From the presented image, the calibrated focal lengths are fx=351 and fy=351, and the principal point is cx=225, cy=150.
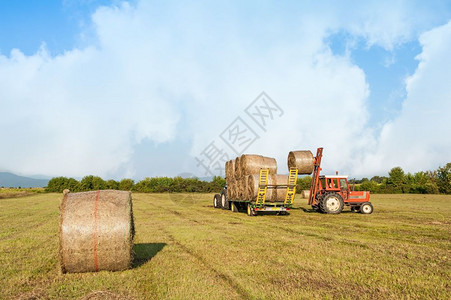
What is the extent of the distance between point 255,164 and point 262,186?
6.95 feet

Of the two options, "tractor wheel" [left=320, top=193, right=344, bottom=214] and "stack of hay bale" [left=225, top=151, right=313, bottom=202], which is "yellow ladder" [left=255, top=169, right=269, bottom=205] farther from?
"tractor wheel" [left=320, top=193, right=344, bottom=214]

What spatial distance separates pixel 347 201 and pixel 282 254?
14.7 metres

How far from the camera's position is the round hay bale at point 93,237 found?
280 inches

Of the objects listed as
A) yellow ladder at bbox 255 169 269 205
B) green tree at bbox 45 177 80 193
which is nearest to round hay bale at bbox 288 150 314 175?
yellow ladder at bbox 255 169 269 205

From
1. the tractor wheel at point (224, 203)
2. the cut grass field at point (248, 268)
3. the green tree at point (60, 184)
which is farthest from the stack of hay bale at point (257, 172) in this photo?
the green tree at point (60, 184)

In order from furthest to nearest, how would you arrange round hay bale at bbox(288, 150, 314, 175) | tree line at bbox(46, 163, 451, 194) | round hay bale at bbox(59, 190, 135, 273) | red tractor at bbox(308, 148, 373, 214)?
1. tree line at bbox(46, 163, 451, 194)
2. round hay bale at bbox(288, 150, 314, 175)
3. red tractor at bbox(308, 148, 373, 214)
4. round hay bale at bbox(59, 190, 135, 273)

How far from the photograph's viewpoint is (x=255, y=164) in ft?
69.7

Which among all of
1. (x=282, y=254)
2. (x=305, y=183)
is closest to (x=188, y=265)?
(x=282, y=254)

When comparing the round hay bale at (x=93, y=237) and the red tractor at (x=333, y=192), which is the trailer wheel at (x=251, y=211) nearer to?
the red tractor at (x=333, y=192)

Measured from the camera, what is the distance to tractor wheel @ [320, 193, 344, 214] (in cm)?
2128

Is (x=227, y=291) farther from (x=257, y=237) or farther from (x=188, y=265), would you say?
(x=257, y=237)

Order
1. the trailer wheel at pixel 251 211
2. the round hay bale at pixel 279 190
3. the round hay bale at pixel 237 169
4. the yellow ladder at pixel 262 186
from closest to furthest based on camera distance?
the yellow ladder at pixel 262 186 → the round hay bale at pixel 279 190 → the trailer wheel at pixel 251 211 → the round hay bale at pixel 237 169

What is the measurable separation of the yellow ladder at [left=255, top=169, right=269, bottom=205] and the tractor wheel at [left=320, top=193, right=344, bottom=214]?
13.9 feet

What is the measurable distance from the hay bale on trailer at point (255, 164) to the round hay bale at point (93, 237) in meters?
14.1
